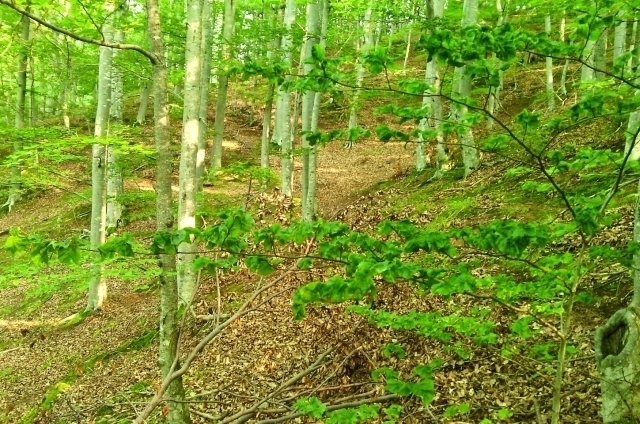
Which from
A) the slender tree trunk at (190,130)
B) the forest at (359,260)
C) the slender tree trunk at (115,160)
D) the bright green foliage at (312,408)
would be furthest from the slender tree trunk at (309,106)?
the bright green foliage at (312,408)

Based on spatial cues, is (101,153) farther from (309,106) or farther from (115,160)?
(309,106)

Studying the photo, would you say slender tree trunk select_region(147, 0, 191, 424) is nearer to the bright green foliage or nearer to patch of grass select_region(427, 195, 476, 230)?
the bright green foliage

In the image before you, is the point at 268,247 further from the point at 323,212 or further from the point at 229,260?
the point at 323,212

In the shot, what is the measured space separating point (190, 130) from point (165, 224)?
314 centimetres

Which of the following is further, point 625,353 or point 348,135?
point 625,353

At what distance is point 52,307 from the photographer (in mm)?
12062

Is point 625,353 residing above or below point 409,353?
above

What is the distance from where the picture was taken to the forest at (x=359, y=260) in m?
2.18

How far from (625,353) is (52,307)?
12.9 meters

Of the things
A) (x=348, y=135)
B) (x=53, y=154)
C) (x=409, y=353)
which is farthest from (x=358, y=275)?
(x=53, y=154)

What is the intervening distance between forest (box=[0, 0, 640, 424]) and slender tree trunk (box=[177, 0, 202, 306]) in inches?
1.9

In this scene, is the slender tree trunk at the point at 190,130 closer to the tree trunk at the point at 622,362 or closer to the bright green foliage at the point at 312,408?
the bright green foliage at the point at 312,408

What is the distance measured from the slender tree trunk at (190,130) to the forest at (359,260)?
48 mm

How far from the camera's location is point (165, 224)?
424cm
